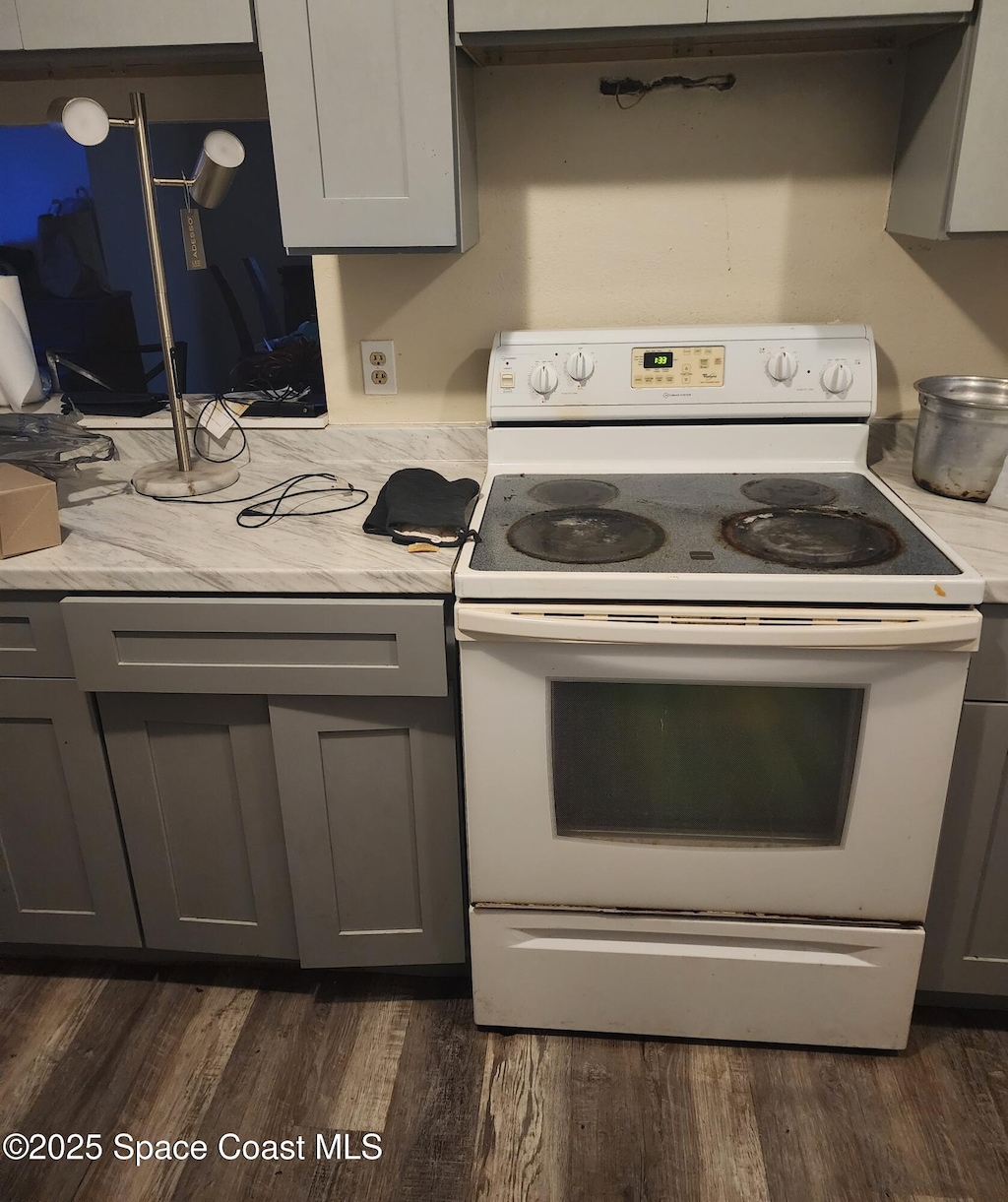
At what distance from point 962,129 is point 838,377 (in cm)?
44

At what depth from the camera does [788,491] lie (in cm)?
171

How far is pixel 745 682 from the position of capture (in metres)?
1.40

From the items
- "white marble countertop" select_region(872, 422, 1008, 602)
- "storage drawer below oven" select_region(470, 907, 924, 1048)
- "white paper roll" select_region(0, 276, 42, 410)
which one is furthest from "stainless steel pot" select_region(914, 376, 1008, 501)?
"white paper roll" select_region(0, 276, 42, 410)

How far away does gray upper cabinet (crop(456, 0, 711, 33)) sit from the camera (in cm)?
144

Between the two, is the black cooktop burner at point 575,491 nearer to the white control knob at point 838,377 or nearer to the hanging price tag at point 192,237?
the white control knob at point 838,377

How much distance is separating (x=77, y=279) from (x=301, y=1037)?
1626mm

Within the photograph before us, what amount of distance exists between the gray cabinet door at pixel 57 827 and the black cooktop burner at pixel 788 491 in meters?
1.22

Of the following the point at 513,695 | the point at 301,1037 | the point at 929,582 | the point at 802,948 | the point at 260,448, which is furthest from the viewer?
the point at 260,448

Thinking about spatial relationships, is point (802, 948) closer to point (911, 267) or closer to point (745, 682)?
point (745, 682)

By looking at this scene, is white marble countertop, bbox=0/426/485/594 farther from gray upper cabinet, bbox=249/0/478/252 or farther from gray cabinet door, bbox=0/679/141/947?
gray upper cabinet, bbox=249/0/478/252

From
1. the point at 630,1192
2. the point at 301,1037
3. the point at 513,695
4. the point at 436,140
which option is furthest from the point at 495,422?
the point at 630,1192

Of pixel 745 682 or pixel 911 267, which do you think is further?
pixel 911 267

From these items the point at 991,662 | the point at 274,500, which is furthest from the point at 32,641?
the point at 991,662

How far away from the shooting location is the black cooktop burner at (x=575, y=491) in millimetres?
1688
